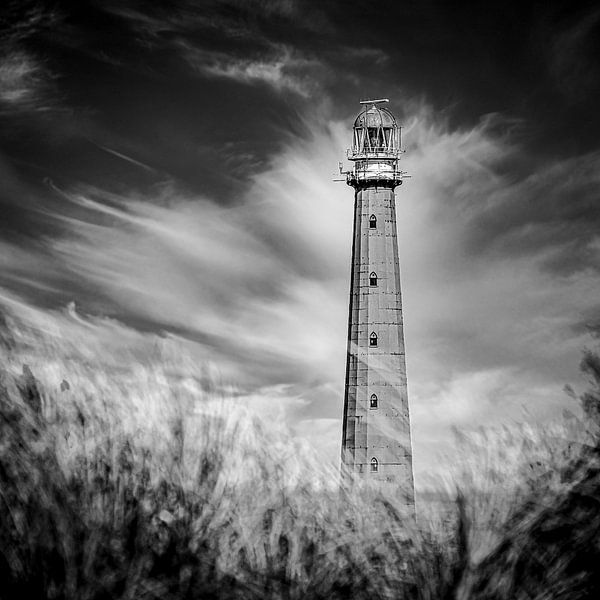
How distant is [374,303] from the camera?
120ft

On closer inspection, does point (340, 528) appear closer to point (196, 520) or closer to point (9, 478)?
point (196, 520)

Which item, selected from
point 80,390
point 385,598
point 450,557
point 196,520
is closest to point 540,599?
point 450,557

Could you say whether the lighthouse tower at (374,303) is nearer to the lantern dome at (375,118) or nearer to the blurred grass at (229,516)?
the lantern dome at (375,118)

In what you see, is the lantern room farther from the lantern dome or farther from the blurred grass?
the blurred grass

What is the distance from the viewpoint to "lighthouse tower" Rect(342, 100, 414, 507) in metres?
34.2

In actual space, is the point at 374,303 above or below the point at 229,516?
above

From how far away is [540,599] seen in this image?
3025 mm

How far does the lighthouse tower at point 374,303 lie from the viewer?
34188 millimetres

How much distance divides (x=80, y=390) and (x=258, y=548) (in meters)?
0.96

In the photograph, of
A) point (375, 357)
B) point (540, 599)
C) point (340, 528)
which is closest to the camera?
point (540, 599)

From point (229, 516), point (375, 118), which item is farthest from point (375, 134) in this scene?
point (229, 516)

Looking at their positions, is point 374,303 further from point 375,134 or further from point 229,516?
point 229,516

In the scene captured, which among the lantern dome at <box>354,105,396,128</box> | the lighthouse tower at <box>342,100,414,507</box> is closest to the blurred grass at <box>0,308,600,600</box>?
the lighthouse tower at <box>342,100,414,507</box>

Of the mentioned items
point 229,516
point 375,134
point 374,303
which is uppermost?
point 375,134
